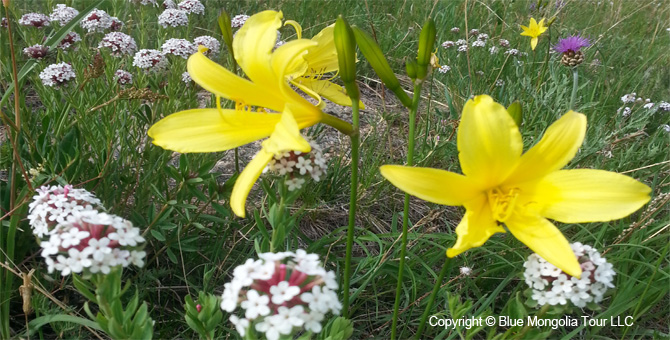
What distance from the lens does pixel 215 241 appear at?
5.12 ft

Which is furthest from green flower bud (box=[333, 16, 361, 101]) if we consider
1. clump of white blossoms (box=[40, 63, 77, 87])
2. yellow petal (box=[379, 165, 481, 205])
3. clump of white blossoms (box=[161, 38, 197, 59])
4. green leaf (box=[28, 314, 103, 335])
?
clump of white blossoms (box=[40, 63, 77, 87])

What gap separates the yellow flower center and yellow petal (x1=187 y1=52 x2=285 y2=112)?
425mm

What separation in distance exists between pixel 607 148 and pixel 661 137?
1.70ft

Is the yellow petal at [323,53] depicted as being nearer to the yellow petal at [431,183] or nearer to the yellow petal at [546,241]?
the yellow petal at [431,183]

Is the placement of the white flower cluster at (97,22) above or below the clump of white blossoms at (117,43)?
above

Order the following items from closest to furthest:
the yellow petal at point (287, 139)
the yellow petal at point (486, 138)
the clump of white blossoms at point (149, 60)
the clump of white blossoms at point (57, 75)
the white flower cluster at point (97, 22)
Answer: the yellow petal at point (287, 139) → the yellow petal at point (486, 138) → the clump of white blossoms at point (57, 75) → the clump of white blossoms at point (149, 60) → the white flower cluster at point (97, 22)

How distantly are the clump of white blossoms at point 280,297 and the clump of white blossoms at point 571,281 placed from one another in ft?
1.28

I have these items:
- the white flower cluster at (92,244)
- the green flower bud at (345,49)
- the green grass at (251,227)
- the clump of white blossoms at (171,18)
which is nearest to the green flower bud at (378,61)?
the green flower bud at (345,49)

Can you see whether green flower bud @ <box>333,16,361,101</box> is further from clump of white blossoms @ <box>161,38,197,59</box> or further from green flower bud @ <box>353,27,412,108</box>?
clump of white blossoms @ <box>161,38,197,59</box>

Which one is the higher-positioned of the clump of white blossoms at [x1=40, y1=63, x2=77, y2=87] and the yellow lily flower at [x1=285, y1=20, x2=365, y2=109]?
the yellow lily flower at [x1=285, y1=20, x2=365, y2=109]

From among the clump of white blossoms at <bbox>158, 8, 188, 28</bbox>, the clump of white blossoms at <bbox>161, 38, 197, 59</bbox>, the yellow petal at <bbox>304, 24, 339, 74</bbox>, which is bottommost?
the clump of white blossoms at <bbox>161, 38, 197, 59</bbox>

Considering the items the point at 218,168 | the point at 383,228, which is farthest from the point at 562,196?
the point at 218,168

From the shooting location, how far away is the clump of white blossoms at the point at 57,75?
1.51 metres

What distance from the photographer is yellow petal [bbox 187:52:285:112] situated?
0.94 m
